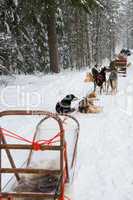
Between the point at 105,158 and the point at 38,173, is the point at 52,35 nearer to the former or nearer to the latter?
the point at 105,158

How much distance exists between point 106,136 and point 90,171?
281cm

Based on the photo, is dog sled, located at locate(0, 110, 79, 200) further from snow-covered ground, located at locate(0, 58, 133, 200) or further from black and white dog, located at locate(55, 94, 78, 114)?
black and white dog, located at locate(55, 94, 78, 114)

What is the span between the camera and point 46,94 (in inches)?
682

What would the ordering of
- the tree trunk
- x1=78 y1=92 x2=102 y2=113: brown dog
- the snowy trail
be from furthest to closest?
the tree trunk < x1=78 y1=92 x2=102 y2=113: brown dog < the snowy trail

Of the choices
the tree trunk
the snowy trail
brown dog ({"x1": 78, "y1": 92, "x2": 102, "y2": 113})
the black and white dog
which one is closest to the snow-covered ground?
the snowy trail

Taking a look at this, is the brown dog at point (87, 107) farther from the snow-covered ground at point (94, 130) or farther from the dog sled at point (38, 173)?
the dog sled at point (38, 173)

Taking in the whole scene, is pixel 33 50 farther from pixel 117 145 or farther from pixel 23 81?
pixel 117 145

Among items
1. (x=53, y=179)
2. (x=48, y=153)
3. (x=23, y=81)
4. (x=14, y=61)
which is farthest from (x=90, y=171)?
(x=14, y=61)

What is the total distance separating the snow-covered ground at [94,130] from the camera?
754 cm

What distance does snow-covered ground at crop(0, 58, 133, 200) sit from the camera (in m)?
7.54

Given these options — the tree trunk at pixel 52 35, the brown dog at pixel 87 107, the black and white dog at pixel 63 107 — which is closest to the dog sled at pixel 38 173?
the black and white dog at pixel 63 107

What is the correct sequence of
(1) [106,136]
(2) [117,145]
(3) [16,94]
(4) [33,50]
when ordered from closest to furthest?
(2) [117,145], (1) [106,136], (3) [16,94], (4) [33,50]

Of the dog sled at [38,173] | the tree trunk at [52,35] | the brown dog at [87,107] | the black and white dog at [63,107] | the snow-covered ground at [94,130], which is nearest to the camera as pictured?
the dog sled at [38,173]

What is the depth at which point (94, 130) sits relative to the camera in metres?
11.7
